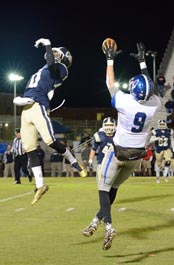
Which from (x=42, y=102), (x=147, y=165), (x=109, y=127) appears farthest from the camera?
(x=147, y=165)

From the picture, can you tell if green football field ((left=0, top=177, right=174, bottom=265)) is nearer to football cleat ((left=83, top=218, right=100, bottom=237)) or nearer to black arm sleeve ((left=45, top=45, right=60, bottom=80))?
football cleat ((left=83, top=218, right=100, bottom=237))

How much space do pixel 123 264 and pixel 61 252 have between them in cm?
108

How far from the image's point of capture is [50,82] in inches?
336

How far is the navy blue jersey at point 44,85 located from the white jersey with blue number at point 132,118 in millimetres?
1598

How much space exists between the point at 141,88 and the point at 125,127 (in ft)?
1.70

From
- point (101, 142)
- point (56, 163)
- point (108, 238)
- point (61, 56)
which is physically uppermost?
point (61, 56)

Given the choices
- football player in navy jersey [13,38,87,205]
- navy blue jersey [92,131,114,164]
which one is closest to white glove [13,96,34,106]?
football player in navy jersey [13,38,87,205]

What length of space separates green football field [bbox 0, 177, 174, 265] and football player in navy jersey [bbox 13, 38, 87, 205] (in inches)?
33.3

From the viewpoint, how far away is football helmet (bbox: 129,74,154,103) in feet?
23.2

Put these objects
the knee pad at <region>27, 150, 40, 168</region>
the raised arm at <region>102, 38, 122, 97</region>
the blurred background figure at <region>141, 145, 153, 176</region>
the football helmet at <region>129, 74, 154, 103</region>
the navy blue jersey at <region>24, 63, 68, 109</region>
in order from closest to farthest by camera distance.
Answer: the football helmet at <region>129, 74, 154, 103</region>, the raised arm at <region>102, 38, 122, 97</region>, the navy blue jersey at <region>24, 63, 68, 109</region>, the knee pad at <region>27, 150, 40, 168</region>, the blurred background figure at <region>141, 145, 153, 176</region>

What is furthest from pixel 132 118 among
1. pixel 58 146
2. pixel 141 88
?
pixel 58 146

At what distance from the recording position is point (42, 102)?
8484 mm

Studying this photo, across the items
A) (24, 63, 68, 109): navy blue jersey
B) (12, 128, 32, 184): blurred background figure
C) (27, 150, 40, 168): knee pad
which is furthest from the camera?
(12, 128, 32, 184): blurred background figure

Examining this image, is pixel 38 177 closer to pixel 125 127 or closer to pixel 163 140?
pixel 125 127
